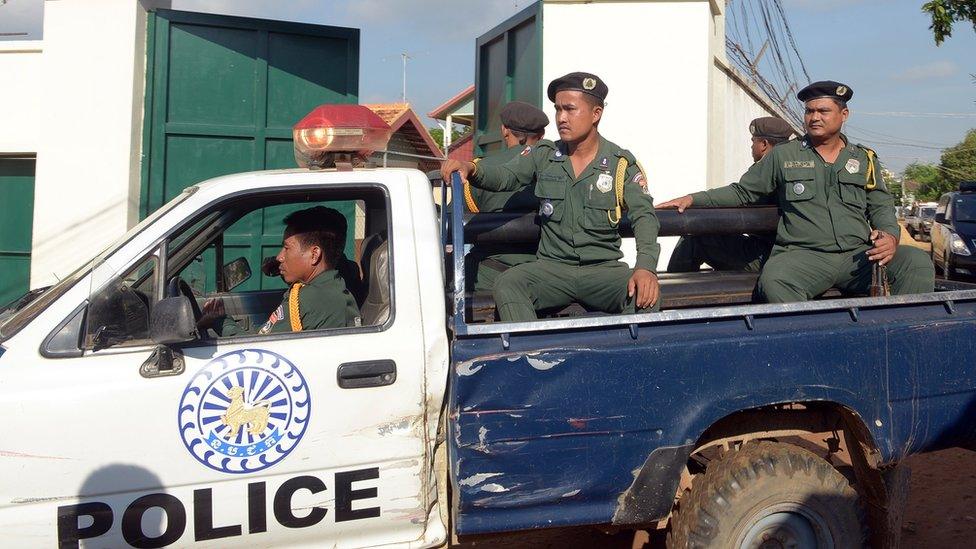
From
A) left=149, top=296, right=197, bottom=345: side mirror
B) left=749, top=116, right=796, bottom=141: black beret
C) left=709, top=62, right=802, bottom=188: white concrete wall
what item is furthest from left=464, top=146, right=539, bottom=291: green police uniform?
left=709, top=62, right=802, bottom=188: white concrete wall

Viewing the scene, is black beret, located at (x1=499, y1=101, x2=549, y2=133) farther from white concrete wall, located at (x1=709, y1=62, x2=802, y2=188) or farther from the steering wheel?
white concrete wall, located at (x1=709, y1=62, x2=802, y2=188)

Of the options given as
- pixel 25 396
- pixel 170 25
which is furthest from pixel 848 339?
pixel 170 25

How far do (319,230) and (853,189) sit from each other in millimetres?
2391

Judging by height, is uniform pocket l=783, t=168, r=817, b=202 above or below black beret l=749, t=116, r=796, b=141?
below

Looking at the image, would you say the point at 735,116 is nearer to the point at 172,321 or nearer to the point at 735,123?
the point at 735,123

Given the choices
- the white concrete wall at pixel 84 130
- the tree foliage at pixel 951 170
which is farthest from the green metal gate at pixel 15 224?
the tree foliage at pixel 951 170

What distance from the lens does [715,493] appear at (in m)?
2.92

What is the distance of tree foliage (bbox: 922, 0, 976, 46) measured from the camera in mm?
7895

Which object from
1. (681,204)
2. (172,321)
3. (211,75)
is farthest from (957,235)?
(172,321)

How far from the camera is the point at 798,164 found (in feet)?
12.8

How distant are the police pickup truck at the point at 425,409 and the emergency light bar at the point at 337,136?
0.02 m

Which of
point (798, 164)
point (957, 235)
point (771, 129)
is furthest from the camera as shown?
point (957, 235)

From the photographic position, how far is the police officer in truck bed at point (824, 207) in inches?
141

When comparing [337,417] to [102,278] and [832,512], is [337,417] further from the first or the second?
[832,512]
